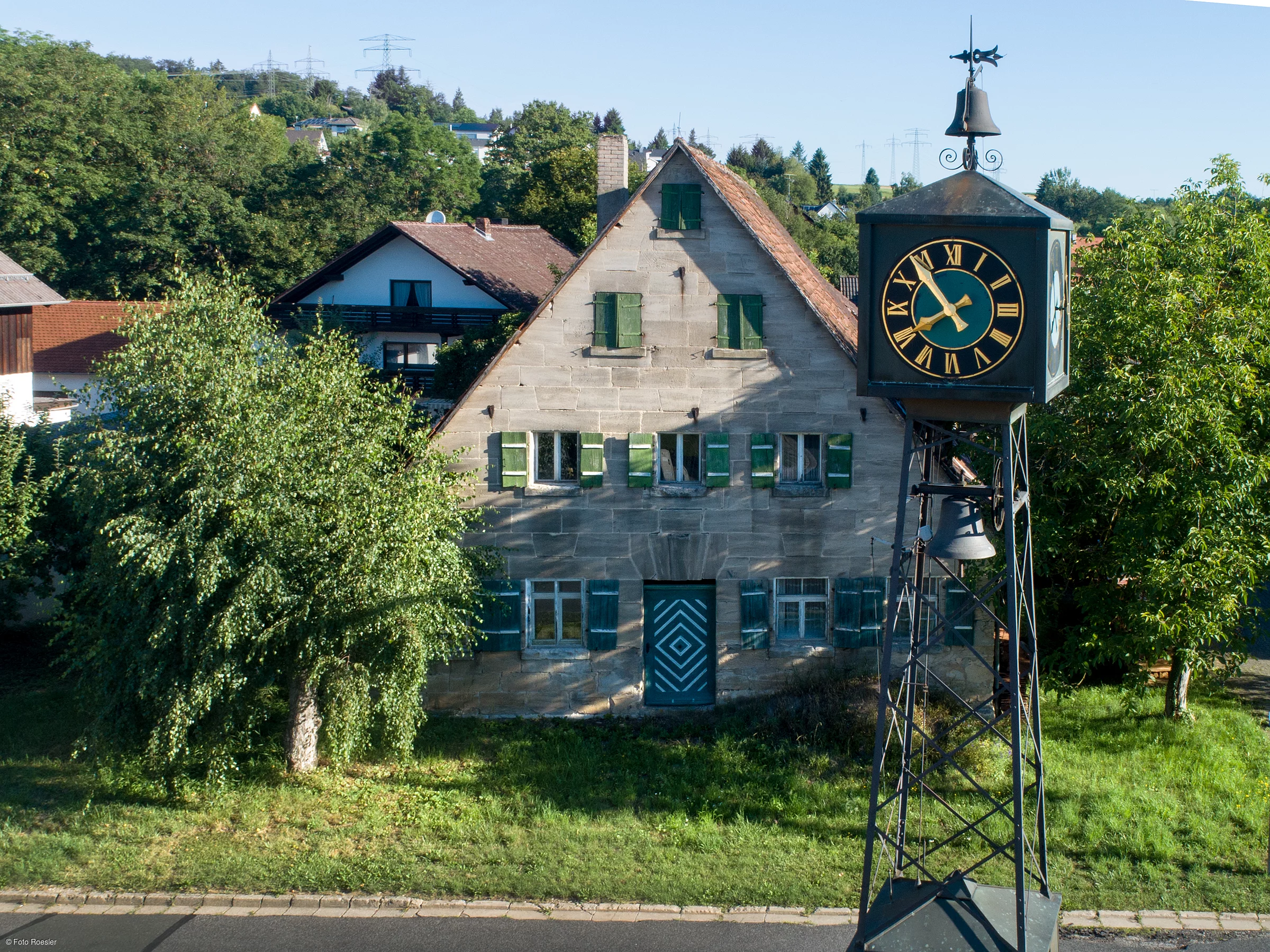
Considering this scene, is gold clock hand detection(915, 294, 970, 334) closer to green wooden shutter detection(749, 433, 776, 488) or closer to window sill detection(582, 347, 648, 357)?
green wooden shutter detection(749, 433, 776, 488)

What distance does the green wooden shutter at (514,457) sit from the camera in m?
19.0

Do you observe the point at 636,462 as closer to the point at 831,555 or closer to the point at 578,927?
the point at 831,555

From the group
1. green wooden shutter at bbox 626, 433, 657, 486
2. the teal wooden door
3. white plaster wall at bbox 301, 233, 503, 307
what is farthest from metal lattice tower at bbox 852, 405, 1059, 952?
white plaster wall at bbox 301, 233, 503, 307

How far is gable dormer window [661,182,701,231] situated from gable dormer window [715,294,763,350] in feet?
3.99

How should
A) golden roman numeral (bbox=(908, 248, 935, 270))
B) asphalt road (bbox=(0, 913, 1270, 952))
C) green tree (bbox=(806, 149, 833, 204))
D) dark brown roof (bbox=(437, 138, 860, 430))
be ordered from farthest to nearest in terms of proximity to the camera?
green tree (bbox=(806, 149, 833, 204)) → dark brown roof (bbox=(437, 138, 860, 430)) → asphalt road (bbox=(0, 913, 1270, 952)) → golden roman numeral (bbox=(908, 248, 935, 270))

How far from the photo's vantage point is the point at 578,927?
13.9 meters

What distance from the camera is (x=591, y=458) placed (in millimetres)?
19000

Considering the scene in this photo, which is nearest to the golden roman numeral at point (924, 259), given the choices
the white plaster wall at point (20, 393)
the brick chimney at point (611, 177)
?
the brick chimney at point (611, 177)

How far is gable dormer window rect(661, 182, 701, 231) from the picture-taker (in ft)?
60.6

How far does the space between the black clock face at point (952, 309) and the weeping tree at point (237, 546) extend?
8.03 meters

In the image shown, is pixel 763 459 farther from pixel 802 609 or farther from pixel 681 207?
A: pixel 681 207

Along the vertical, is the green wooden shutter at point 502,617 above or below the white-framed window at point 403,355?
below

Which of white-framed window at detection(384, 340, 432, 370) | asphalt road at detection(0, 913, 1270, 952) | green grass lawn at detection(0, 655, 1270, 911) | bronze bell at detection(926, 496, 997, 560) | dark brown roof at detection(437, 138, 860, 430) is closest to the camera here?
bronze bell at detection(926, 496, 997, 560)

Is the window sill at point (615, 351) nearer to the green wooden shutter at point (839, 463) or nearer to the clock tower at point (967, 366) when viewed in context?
the green wooden shutter at point (839, 463)
